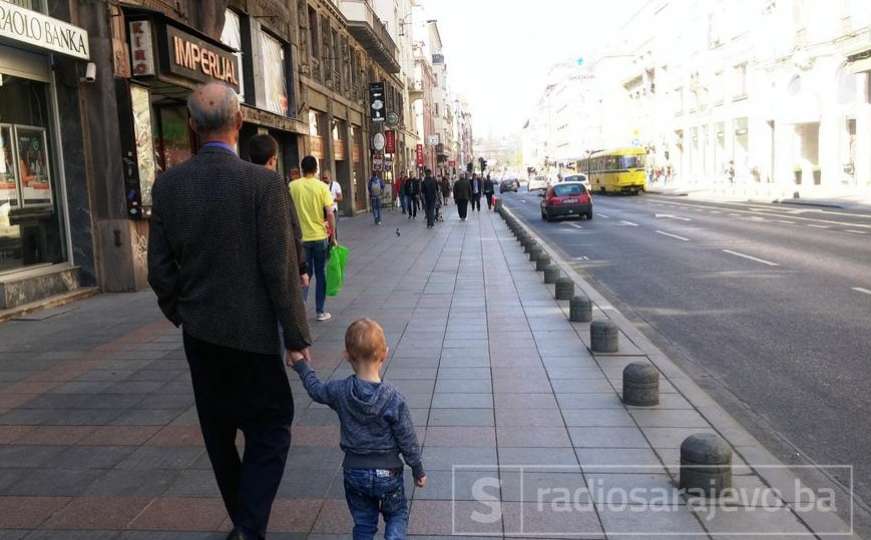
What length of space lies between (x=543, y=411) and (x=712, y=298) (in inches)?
224

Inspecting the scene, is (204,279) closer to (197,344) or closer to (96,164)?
(197,344)

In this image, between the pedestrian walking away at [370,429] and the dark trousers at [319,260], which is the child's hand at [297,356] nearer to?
the pedestrian walking away at [370,429]

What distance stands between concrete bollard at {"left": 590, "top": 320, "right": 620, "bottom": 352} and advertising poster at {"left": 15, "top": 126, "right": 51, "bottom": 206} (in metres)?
8.12

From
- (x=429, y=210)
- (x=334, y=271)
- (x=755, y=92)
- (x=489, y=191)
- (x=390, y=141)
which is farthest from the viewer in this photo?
(x=755, y=92)

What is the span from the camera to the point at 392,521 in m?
3.05

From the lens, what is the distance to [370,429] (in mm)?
2971

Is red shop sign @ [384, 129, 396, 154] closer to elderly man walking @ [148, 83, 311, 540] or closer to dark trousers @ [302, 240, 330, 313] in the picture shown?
dark trousers @ [302, 240, 330, 313]

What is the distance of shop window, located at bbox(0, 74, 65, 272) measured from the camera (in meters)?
9.95

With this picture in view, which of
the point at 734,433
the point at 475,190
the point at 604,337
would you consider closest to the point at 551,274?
the point at 604,337

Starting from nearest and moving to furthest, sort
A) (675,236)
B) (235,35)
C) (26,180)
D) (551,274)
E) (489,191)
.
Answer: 1. (26,180)
2. (551,274)
3. (235,35)
4. (675,236)
5. (489,191)

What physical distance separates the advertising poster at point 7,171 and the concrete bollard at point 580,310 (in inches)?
301

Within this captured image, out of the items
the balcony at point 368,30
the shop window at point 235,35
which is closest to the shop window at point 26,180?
the shop window at point 235,35

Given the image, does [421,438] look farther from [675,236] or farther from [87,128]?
[675,236]

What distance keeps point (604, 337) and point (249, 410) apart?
169 inches
